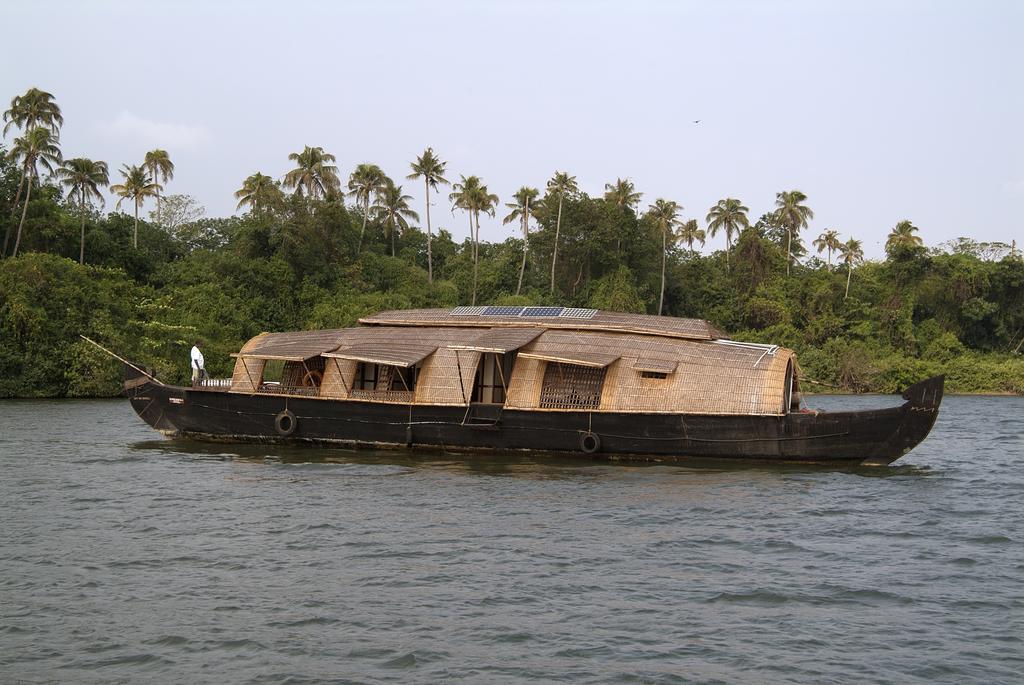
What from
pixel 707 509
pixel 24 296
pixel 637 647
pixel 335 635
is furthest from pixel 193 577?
pixel 24 296

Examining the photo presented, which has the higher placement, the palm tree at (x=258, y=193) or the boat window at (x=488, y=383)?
the palm tree at (x=258, y=193)

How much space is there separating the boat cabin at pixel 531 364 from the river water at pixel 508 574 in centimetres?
126

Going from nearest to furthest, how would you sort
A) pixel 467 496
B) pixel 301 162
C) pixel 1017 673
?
1. pixel 1017 673
2. pixel 467 496
3. pixel 301 162

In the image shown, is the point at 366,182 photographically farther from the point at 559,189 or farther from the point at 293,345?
the point at 293,345

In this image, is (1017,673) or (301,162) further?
(301,162)

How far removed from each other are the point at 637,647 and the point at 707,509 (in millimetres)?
5560

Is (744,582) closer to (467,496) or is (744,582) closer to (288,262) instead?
(467,496)

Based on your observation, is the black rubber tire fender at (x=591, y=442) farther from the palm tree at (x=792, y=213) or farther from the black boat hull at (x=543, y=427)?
the palm tree at (x=792, y=213)

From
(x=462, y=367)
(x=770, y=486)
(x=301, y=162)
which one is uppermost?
(x=301, y=162)

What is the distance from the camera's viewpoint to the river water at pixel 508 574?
777 centimetres

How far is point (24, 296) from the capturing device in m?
32.7

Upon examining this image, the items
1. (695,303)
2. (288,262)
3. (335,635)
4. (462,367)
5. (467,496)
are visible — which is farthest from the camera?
(695,303)

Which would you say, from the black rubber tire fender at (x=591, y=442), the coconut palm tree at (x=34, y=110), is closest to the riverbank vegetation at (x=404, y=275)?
the coconut palm tree at (x=34, y=110)

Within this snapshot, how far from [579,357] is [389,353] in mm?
3568
